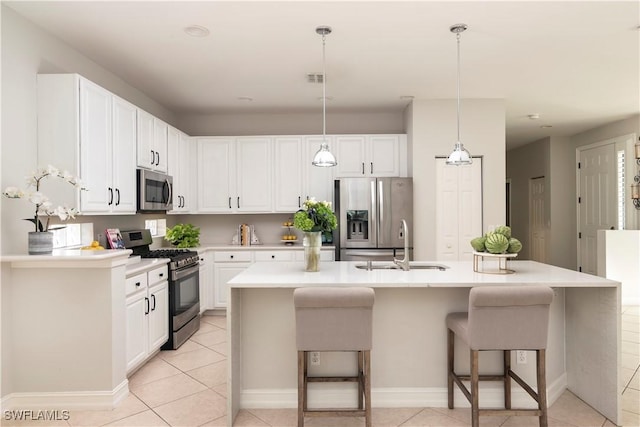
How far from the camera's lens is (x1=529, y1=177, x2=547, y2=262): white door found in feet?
25.8

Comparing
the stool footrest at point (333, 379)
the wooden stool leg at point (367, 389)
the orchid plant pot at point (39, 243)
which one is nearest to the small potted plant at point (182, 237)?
the orchid plant pot at point (39, 243)

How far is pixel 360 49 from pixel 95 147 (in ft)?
7.48

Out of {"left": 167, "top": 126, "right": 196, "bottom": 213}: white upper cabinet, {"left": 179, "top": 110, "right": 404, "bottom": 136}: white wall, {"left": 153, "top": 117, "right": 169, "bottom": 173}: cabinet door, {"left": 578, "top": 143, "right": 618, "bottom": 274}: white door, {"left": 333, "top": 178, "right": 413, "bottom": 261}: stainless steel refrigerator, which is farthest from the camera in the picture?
{"left": 578, "top": 143, "right": 618, "bottom": 274}: white door

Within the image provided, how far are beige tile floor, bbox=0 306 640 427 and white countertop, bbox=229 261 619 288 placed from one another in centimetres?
89

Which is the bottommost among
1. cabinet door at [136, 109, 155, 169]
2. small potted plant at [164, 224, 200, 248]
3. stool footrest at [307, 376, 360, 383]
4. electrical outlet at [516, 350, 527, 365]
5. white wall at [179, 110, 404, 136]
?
stool footrest at [307, 376, 360, 383]

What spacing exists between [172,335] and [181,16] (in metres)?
2.82

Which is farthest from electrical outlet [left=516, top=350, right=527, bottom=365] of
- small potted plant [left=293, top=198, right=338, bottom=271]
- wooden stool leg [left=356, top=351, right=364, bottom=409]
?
small potted plant [left=293, top=198, right=338, bottom=271]

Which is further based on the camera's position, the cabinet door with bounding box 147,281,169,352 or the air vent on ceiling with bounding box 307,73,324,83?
the air vent on ceiling with bounding box 307,73,324,83

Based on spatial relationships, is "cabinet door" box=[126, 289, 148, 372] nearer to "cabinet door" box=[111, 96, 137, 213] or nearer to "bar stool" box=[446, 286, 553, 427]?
"cabinet door" box=[111, 96, 137, 213]

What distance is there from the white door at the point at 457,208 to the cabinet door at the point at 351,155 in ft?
3.17

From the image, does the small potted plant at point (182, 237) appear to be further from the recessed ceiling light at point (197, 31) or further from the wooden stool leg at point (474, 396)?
the wooden stool leg at point (474, 396)

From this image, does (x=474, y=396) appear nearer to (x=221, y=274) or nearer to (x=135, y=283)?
(x=135, y=283)

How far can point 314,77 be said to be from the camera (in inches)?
164

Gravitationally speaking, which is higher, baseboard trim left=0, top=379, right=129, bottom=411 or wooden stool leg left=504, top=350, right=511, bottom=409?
wooden stool leg left=504, top=350, right=511, bottom=409
